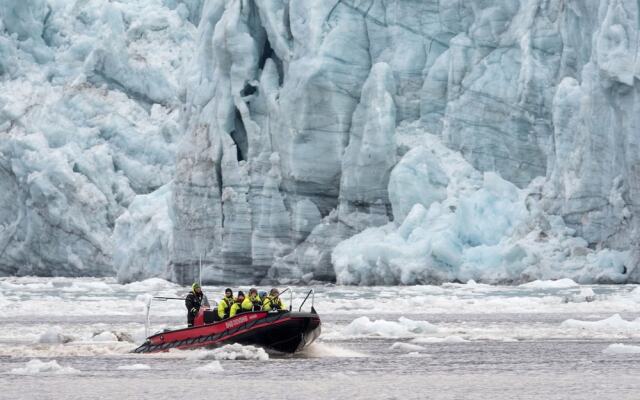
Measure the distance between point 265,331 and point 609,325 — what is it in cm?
697

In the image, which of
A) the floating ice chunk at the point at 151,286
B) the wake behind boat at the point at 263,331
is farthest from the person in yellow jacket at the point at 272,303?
the floating ice chunk at the point at 151,286

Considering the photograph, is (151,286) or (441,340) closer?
(441,340)

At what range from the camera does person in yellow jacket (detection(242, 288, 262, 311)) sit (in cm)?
1867

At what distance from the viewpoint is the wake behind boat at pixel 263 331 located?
58.5ft

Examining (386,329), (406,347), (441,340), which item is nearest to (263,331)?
(406,347)

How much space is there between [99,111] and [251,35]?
47.9 feet

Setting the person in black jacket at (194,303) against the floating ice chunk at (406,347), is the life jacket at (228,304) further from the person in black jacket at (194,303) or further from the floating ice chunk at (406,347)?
the floating ice chunk at (406,347)

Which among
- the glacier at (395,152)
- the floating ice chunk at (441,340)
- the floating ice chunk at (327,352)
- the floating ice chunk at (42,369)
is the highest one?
the glacier at (395,152)

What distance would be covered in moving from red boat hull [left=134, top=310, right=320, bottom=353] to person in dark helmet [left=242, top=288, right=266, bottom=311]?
1.74 feet

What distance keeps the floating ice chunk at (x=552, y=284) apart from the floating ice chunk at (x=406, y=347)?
19.6 meters

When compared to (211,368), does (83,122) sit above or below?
above

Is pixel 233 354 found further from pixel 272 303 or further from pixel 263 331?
pixel 272 303

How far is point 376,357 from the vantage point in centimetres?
1753

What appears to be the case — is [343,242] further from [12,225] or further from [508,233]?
[12,225]
